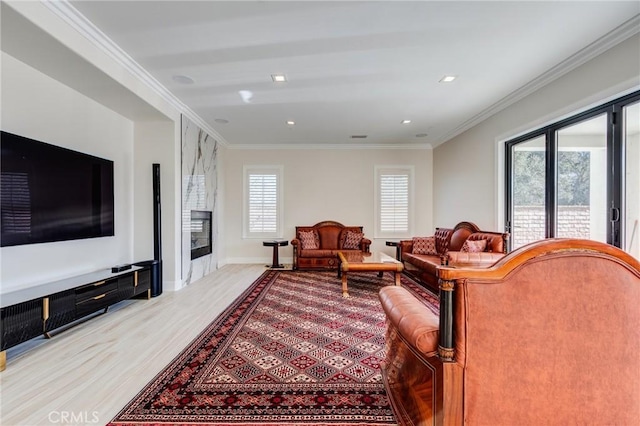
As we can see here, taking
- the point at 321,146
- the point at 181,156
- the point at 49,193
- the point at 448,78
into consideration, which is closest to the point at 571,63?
the point at 448,78

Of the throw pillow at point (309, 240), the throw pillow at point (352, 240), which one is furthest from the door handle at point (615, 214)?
the throw pillow at point (309, 240)

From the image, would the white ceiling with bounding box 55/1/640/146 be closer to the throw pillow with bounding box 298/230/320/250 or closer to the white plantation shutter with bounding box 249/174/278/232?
the white plantation shutter with bounding box 249/174/278/232

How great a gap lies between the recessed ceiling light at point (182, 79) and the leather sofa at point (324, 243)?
351 cm

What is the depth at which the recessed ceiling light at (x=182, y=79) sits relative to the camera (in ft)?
11.5

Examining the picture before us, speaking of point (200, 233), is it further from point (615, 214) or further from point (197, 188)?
point (615, 214)

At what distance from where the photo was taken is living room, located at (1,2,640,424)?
2.60 metres

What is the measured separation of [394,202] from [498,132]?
2865 mm

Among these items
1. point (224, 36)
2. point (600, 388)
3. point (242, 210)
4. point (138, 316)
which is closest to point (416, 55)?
point (224, 36)

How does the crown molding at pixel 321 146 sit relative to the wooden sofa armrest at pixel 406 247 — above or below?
above

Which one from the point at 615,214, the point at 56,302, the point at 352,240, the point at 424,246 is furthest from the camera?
the point at 352,240

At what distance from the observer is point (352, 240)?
6352 millimetres

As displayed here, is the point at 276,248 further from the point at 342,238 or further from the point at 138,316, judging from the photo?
the point at 138,316

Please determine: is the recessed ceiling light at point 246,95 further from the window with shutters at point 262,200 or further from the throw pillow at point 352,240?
the throw pillow at point 352,240

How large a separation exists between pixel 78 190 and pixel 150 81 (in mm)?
1558
